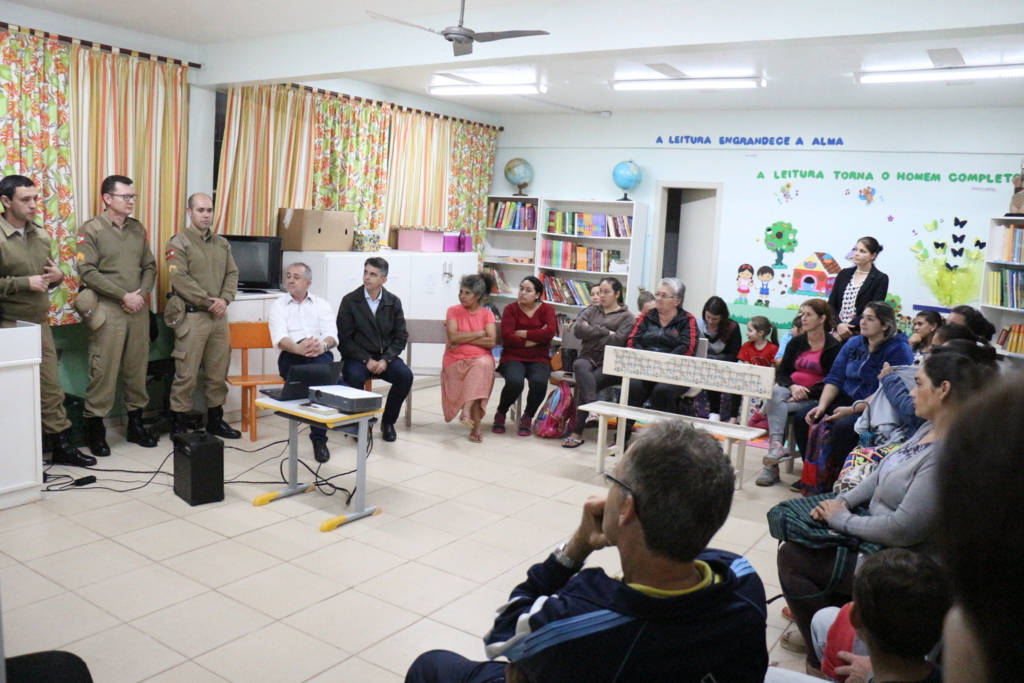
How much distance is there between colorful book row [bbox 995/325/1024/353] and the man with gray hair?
5.93 metres

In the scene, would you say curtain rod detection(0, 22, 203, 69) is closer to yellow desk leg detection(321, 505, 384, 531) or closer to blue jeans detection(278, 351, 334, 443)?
Answer: blue jeans detection(278, 351, 334, 443)

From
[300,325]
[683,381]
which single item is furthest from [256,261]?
[683,381]

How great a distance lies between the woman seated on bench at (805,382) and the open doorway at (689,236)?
2683 mm

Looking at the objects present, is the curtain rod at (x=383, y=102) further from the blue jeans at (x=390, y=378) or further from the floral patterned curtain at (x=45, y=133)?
the blue jeans at (x=390, y=378)

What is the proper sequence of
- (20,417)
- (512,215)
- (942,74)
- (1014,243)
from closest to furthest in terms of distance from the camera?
(20,417), (942,74), (1014,243), (512,215)

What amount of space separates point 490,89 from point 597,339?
8.13ft

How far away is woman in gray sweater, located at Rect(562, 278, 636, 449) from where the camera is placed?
591cm

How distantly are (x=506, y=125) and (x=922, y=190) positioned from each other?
4.46 meters

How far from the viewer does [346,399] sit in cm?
411

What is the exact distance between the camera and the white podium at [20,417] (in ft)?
13.2

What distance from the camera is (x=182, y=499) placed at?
4.32 metres

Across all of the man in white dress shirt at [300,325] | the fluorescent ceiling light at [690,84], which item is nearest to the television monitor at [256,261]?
the man in white dress shirt at [300,325]

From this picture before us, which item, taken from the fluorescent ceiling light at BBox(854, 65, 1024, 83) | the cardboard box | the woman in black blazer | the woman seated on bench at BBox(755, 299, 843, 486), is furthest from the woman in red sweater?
the fluorescent ceiling light at BBox(854, 65, 1024, 83)

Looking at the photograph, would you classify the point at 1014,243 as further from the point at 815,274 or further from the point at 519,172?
the point at 519,172
